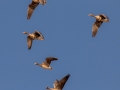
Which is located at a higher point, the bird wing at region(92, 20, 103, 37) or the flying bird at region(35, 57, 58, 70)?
the bird wing at region(92, 20, 103, 37)

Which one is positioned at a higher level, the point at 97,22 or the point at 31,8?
the point at 97,22

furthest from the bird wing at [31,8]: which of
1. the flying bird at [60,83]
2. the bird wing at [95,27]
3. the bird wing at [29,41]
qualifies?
the flying bird at [60,83]

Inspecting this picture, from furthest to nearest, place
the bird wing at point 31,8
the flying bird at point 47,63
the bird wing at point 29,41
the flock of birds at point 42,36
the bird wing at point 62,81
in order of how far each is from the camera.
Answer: the bird wing at point 31,8 < the bird wing at point 29,41 < the flying bird at point 47,63 < the flock of birds at point 42,36 < the bird wing at point 62,81

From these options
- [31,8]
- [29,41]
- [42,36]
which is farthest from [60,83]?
[31,8]

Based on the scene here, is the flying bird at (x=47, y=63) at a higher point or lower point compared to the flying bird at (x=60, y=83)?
higher

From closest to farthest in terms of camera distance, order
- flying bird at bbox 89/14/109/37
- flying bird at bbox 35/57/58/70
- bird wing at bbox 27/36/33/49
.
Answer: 1. flying bird at bbox 35/57/58/70
2. flying bird at bbox 89/14/109/37
3. bird wing at bbox 27/36/33/49

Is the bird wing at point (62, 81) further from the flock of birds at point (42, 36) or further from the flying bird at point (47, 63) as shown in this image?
the flying bird at point (47, 63)

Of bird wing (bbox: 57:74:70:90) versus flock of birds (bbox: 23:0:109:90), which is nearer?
bird wing (bbox: 57:74:70:90)

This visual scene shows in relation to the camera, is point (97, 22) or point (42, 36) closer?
point (42, 36)

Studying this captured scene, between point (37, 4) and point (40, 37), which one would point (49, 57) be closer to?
point (40, 37)

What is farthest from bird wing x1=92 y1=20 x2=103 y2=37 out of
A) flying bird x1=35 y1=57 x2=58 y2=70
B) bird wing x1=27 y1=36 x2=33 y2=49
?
bird wing x1=27 y1=36 x2=33 y2=49

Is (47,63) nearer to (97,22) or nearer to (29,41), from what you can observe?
(29,41)

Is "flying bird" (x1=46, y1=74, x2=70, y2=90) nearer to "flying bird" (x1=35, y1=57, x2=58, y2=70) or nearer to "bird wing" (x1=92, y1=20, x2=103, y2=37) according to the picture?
"flying bird" (x1=35, y1=57, x2=58, y2=70)

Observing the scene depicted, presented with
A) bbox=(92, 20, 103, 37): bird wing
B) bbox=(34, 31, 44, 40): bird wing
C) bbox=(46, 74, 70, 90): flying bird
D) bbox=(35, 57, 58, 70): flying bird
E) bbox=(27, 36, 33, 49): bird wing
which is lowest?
bbox=(46, 74, 70, 90): flying bird
